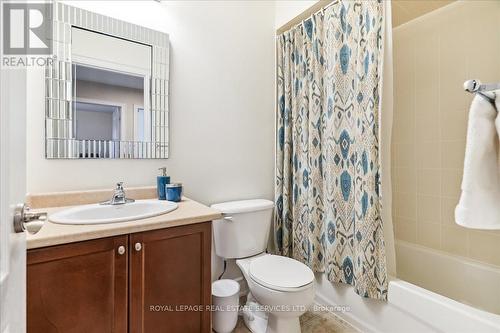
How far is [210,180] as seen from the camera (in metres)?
1.85

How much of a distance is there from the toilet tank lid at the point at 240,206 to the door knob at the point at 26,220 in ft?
3.74

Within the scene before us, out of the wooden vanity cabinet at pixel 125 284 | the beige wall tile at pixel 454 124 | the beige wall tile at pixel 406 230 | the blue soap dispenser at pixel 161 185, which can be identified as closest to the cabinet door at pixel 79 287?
the wooden vanity cabinet at pixel 125 284

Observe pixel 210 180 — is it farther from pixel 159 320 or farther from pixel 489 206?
pixel 489 206

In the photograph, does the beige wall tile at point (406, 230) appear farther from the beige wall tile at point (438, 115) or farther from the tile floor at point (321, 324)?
the tile floor at point (321, 324)

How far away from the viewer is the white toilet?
4.33ft

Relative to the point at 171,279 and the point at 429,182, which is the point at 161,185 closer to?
the point at 171,279

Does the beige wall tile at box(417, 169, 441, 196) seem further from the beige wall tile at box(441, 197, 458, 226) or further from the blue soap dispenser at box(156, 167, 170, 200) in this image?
the blue soap dispenser at box(156, 167, 170, 200)

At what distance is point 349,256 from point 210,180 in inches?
43.3

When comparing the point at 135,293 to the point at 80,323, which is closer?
the point at 80,323

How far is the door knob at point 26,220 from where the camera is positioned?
52cm

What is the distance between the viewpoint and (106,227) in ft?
3.28

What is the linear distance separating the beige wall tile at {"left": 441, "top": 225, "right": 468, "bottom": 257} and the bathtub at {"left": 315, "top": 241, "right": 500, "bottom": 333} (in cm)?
7

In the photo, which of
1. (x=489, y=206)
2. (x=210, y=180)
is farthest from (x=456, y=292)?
(x=210, y=180)

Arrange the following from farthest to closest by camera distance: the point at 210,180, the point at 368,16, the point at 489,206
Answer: the point at 210,180 < the point at 368,16 < the point at 489,206
